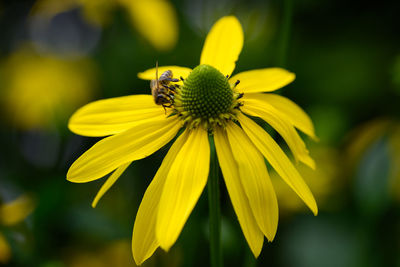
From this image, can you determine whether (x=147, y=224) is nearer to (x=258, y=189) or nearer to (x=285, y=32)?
(x=258, y=189)

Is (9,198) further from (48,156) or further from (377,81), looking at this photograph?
(377,81)

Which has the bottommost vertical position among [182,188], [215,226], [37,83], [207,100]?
[37,83]

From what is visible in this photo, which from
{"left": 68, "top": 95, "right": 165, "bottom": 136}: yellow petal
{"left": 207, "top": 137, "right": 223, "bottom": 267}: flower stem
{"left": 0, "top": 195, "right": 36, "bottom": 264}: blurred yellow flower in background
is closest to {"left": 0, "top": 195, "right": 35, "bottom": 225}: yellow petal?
{"left": 0, "top": 195, "right": 36, "bottom": 264}: blurred yellow flower in background

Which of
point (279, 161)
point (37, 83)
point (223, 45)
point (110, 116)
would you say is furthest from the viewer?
point (37, 83)

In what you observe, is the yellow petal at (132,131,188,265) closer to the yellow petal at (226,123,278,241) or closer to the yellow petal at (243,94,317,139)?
the yellow petal at (226,123,278,241)

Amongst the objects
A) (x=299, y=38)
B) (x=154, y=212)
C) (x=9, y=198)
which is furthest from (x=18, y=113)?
(x=154, y=212)

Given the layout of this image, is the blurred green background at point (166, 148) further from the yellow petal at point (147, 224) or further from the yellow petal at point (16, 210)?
the yellow petal at point (147, 224)

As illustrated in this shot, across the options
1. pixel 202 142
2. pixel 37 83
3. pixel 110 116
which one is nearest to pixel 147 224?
pixel 202 142
